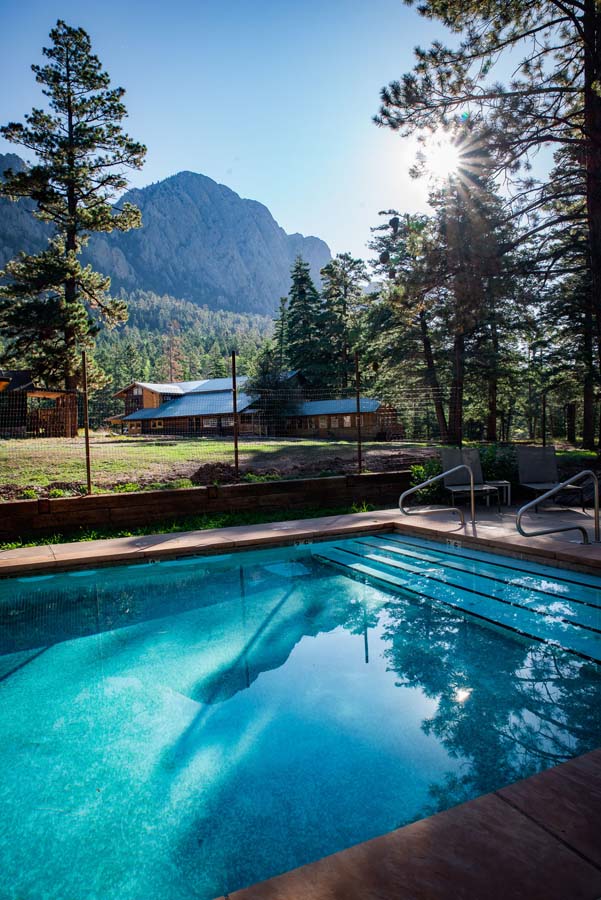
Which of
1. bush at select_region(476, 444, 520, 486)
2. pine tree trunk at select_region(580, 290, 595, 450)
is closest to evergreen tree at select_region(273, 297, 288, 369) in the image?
pine tree trunk at select_region(580, 290, 595, 450)

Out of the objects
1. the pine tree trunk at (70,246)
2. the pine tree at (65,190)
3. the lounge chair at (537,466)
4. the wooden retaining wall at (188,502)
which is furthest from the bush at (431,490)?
the pine tree trunk at (70,246)

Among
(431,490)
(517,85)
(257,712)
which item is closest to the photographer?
(257,712)

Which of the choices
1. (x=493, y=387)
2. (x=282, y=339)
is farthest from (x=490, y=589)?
(x=282, y=339)

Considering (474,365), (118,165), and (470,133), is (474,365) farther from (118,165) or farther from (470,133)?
(118,165)

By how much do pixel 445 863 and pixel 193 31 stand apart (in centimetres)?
1296

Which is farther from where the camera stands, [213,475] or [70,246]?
[70,246]

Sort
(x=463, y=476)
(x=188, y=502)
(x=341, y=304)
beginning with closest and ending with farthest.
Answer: (x=188, y=502)
(x=463, y=476)
(x=341, y=304)

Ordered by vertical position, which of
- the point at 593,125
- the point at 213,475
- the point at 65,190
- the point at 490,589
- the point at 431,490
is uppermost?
the point at 65,190

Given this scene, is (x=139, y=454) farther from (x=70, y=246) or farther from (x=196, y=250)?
(x=196, y=250)

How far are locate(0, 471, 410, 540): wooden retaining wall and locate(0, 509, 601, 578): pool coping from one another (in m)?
0.58

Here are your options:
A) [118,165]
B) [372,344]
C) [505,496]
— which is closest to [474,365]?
[372,344]

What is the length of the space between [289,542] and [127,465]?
529cm

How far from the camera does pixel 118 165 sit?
19.4m

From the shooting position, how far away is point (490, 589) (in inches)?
193
